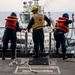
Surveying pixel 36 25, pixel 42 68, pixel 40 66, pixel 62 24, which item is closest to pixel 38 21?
pixel 36 25

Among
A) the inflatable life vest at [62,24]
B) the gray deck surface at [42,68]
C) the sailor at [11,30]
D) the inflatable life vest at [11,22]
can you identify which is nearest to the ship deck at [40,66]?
the gray deck surface at [42,68]

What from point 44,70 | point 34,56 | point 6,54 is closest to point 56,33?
point 34,56

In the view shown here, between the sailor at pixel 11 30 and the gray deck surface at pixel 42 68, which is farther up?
the sailor at pixel 11 30

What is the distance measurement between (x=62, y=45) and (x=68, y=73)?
3.17m

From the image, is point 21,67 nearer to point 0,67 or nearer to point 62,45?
point 0,67

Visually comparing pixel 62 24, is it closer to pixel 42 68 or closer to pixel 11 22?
pixel 11 22

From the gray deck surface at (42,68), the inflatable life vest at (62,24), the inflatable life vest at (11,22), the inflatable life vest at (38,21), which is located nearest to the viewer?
the gray deck surface at (42,68)

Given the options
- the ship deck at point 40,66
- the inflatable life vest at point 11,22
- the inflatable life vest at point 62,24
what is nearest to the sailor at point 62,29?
the inflatable life vest at point 62,24

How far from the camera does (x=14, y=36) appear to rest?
1265 cm

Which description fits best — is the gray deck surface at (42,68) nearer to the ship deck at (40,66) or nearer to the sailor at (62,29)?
the ship deck at (40,66)

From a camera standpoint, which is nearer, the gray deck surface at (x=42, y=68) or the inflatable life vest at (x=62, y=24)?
the gray deck surface at (x=42, y=68)

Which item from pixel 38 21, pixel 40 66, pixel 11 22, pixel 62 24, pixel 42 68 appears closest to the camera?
pixel 42 68

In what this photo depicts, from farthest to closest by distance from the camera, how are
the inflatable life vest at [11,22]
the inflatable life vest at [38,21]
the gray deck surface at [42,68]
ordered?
1. the inflatable life vest at [11,22]
2. the inflatable life vest at [38,21]
3. the gray deck surface at [42,68]

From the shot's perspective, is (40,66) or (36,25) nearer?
Result: (40,66)
